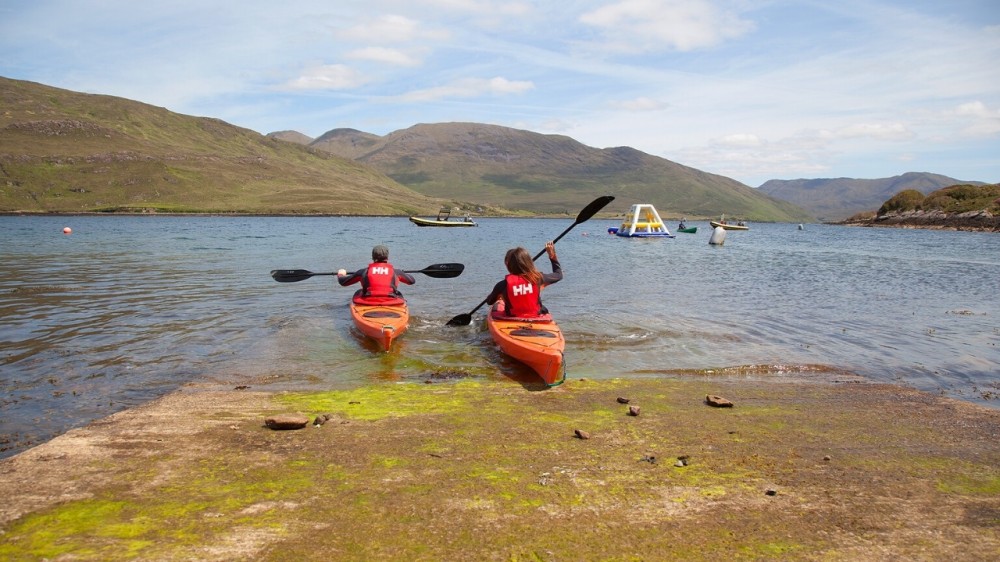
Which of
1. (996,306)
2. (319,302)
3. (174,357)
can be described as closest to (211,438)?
(174,357)

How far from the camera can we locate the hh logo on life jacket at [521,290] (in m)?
11.8

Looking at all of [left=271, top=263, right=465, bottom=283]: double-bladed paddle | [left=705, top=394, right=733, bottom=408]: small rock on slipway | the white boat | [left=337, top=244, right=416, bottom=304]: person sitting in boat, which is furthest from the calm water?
the white boat

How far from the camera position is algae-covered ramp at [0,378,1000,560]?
14.7 ft

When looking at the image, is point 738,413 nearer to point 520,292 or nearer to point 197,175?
point 520,292

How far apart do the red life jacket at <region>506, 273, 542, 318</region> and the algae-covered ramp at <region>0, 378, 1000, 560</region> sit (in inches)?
140

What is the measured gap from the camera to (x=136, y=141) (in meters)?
182

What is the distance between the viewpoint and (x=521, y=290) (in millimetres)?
11875

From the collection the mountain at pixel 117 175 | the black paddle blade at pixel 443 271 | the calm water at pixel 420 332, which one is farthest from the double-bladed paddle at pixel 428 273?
the mountain at pixel 117 175

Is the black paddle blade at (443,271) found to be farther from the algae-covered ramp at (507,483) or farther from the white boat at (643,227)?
the white boat at (643,227)

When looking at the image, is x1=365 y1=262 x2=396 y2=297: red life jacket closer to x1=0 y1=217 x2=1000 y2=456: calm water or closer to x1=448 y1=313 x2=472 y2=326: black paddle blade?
x1=0 y1=217 x2=1000 y2=456: calm water

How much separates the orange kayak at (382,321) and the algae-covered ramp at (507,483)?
420 cm

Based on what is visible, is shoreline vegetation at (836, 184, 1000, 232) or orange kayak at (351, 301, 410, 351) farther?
shoreline vegetation at (836, 184, 1000, 232)

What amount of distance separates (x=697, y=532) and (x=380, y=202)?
195569 millimetres

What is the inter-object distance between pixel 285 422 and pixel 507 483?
10.1 ft
